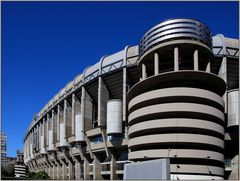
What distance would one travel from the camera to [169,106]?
2229 inches

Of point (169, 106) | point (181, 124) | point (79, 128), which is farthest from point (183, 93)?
point (79, 128)

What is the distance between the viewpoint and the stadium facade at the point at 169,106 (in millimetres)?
56031

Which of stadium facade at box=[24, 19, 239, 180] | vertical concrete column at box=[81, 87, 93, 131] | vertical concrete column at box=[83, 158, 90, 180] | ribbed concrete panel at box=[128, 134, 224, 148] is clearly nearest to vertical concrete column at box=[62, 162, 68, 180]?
vertical concrete column at box=[83, 158, 90, 180]

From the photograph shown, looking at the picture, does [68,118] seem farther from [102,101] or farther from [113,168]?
[113,168]

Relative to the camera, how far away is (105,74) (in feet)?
257

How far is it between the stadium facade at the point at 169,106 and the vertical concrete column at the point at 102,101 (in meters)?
0.27

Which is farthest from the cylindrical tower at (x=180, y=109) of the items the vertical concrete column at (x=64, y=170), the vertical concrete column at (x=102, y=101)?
the vertical concrete column at (x=64, y=170)

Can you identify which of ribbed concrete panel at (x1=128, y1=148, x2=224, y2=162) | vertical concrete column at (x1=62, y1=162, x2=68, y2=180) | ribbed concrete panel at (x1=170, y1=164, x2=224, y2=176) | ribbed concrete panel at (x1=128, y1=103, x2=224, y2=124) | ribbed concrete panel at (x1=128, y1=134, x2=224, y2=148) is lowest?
vertical concrete column at (x1=62, y1=162, x2=68, y2=180)

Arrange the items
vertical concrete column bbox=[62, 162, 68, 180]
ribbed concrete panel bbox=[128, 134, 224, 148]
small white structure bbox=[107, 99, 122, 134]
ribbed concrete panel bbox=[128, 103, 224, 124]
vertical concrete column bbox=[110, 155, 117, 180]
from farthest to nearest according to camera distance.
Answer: vertical concrete column bbox=[62, 162, 68, 180] → vertical concrete column bbox=[110, 155, 117, 180] → small white structure bbox=[107, 99, 122, 134] → ribbed concrete panel bbox=[128, 103, 224, 124] → ribbed concrete panel bbox=[128, 134, 224, 148]

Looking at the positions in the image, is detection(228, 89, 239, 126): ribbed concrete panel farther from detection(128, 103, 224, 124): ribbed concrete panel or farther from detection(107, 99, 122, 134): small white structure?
detection(107, 99, 122, 134): small white structure

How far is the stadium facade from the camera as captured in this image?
5603cm

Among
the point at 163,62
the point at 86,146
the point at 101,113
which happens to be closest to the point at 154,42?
the point at 163,62

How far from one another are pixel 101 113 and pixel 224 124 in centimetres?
3081

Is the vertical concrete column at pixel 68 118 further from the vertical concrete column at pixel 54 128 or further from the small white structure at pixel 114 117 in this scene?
the small white structure at pixel 114 117
